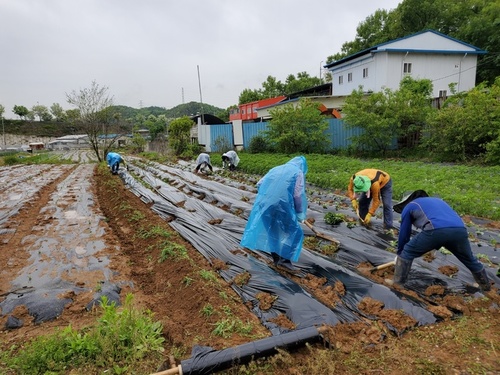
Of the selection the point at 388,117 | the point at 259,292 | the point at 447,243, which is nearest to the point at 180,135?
the point at 388,117

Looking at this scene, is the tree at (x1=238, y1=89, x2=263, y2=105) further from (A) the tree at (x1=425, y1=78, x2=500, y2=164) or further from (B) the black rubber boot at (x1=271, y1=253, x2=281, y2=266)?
(B) the black rubber boot at (x1=271, y1=253, x2=281, y2=266)

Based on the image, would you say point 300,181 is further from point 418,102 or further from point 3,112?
point 3,112

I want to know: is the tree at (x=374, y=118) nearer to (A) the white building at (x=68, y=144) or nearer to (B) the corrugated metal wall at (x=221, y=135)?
(B) the corrugated metal wall at (x=221, y=135)

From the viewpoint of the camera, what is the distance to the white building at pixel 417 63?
68.2 feet

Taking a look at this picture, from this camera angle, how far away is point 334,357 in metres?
2.56

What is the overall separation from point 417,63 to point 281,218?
2249 centimetres

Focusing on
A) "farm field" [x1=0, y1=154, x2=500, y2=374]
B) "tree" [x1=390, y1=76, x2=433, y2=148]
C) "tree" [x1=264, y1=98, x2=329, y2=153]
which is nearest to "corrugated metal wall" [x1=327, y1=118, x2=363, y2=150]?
"tree" [x1=264, y1=98, x2=329, y2=153]

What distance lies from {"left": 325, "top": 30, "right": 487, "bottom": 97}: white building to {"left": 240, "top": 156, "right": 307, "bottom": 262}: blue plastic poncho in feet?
64.1

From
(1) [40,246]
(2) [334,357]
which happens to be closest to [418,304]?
(2) [334,357]

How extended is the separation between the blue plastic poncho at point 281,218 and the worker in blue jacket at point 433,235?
1201 millimetres

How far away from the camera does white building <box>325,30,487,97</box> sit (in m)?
20.8

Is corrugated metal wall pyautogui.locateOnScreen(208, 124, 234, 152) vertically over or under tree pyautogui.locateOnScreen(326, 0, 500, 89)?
under

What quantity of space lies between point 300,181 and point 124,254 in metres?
3.19

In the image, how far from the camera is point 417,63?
70.5ft
